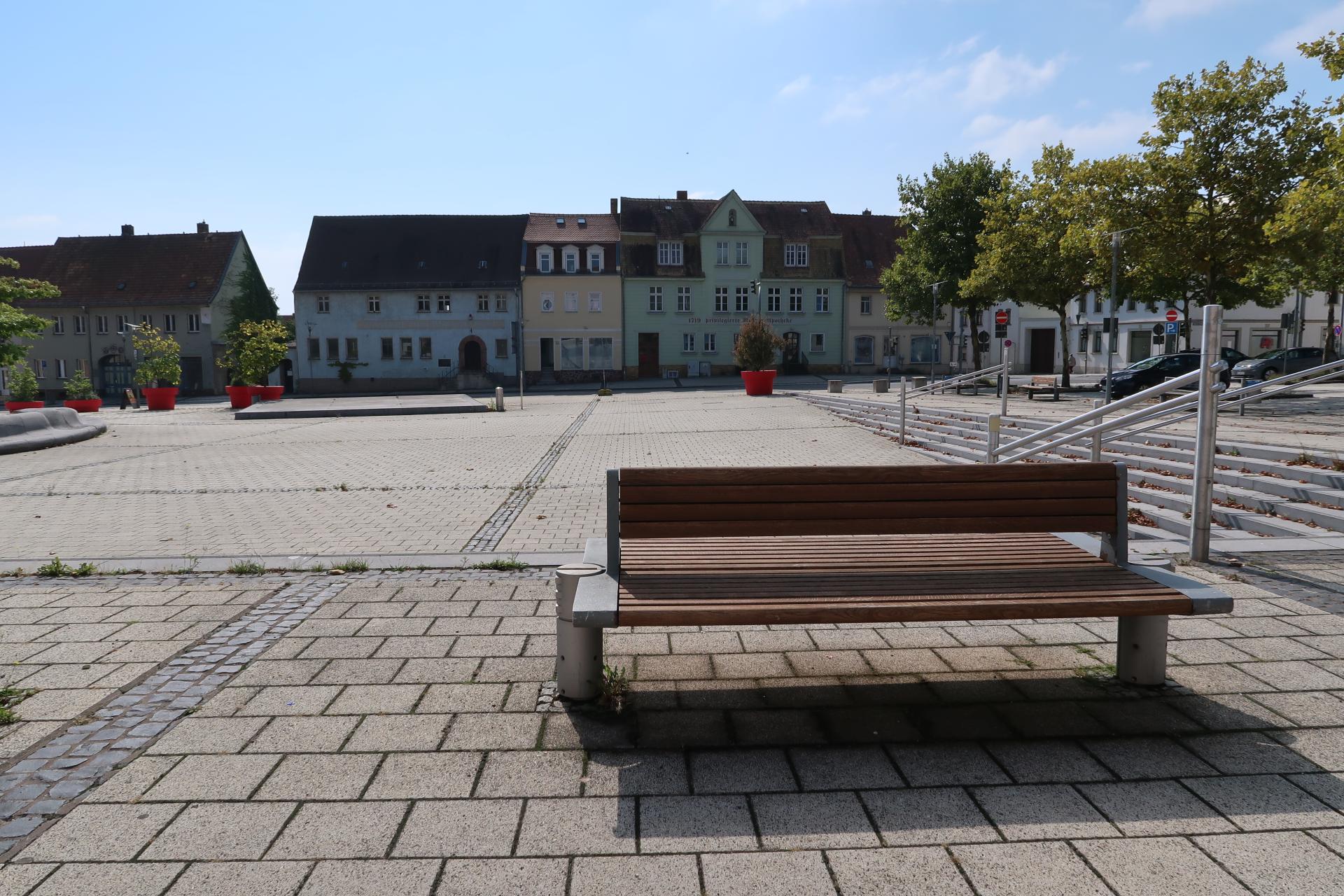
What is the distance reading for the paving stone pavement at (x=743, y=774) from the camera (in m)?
2.71

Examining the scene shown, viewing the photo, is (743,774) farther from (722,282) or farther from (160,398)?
(722,282)

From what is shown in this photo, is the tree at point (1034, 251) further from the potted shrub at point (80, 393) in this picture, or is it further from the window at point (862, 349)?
the potted shrub at point (80, 393)

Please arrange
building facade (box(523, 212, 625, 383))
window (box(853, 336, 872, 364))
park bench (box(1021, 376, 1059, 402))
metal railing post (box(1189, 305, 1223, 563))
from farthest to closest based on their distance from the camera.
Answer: window (box(853, 336, 872, 364)) < building facade (box(523, 212, 625, 383)) < park bench (box(1021, 376, 1059, 402)) < metal railing post (box(1189, 305, 1223, 563))

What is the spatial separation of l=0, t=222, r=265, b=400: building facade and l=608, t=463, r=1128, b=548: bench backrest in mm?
59230

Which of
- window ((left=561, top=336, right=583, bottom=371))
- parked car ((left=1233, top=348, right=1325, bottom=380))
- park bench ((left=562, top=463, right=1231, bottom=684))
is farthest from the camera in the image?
window ((left=561, top=336, right=583, bottom=371))

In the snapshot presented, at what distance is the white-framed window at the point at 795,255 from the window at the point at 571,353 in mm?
13861

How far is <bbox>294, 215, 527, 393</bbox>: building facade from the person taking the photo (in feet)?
181

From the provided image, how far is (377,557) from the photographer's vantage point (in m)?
7.05

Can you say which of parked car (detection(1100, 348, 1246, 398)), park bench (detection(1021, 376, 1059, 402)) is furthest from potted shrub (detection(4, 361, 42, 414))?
parked car (detection(1100, 348, 1246, 398))

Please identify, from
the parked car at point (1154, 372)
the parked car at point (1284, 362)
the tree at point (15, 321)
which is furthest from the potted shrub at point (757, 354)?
the tree at point (15, 321)

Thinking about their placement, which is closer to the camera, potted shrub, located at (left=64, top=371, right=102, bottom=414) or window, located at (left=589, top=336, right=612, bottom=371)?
potted shrub, located at (left=64, top=371, right=102, bottom=414)

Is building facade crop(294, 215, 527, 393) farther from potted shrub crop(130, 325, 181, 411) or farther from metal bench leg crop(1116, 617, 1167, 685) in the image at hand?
metal bench leg crop(1116, 617, 1167, 685)

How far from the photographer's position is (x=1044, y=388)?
3378 cm

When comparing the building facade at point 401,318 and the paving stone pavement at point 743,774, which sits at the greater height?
the building facade at point 401,318
